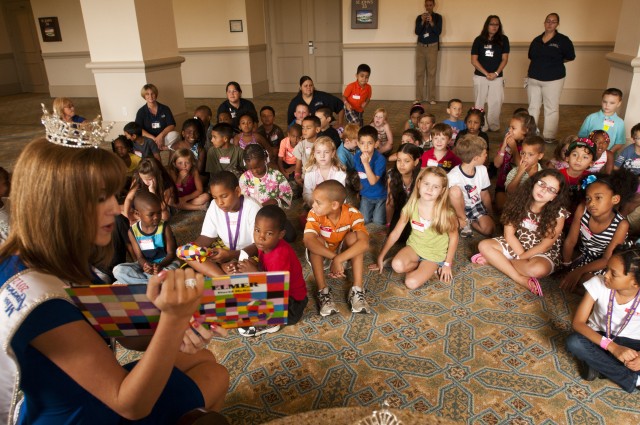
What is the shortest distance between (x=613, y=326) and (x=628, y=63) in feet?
12.5

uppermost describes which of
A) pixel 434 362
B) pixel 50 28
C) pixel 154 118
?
pixel 50 28

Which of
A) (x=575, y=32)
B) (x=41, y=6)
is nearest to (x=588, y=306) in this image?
(x=575, y=32)

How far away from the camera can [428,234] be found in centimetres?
323

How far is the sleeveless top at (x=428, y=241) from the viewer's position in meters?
3.21

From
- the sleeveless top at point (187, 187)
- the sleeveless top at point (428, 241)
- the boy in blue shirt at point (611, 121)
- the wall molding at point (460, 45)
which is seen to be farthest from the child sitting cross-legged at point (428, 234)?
the wall molding at point (460, 45)

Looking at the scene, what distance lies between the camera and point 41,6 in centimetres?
1105

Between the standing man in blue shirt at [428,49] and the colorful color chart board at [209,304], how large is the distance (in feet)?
25.9

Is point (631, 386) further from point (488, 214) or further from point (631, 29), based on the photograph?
point (631, 29)

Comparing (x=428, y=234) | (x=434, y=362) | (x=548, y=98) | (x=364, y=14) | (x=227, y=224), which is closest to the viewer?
(x=434, y=362)

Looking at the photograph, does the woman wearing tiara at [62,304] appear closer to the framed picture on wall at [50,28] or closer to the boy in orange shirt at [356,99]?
the boy in orange shirt at [356,99]

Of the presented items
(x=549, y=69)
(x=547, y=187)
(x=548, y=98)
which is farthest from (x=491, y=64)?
(x=547, y=187)

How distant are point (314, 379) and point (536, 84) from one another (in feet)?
18.3

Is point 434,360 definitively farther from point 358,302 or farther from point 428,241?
point 428,241

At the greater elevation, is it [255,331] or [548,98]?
[548,98]
